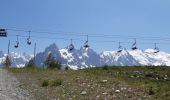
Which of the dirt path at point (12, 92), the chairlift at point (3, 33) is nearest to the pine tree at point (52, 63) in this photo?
the chairlift at point (3, 33)

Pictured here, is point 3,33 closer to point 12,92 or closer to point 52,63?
point 12,92

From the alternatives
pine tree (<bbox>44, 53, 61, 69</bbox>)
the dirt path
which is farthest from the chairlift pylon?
the dirt path

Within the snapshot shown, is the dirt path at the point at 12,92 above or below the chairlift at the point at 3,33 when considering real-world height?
below

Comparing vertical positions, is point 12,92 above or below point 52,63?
above

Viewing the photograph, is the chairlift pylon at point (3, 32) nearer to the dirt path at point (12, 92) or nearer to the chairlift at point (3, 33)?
the chairlift at point (3, 33)

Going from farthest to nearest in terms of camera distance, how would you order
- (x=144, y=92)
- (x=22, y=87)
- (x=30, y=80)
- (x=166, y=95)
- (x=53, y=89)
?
1. (x=30, y=80)
2. (x=22, y=87)
3. (x=53, y=89)
4. (x=144, y=92)
5. (x=166, y=95)

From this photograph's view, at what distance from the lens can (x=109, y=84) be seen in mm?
31125

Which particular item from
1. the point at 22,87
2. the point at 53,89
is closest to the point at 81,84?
the point at 53,89

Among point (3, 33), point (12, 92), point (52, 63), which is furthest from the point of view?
point (52, 63)

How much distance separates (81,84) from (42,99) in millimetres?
6212

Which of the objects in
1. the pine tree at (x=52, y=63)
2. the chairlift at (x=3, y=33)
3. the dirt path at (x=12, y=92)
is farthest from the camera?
the pine tree at (x=52, y=63)

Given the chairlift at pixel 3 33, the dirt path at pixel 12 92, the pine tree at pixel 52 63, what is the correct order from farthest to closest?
the pine tree at pixel 52 63 → the chairlift at pixel 3 33 → the dirt path at pixel 12 92

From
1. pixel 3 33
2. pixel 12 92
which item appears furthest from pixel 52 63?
pixel 12 92

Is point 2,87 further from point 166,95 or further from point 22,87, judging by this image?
point 166,95
